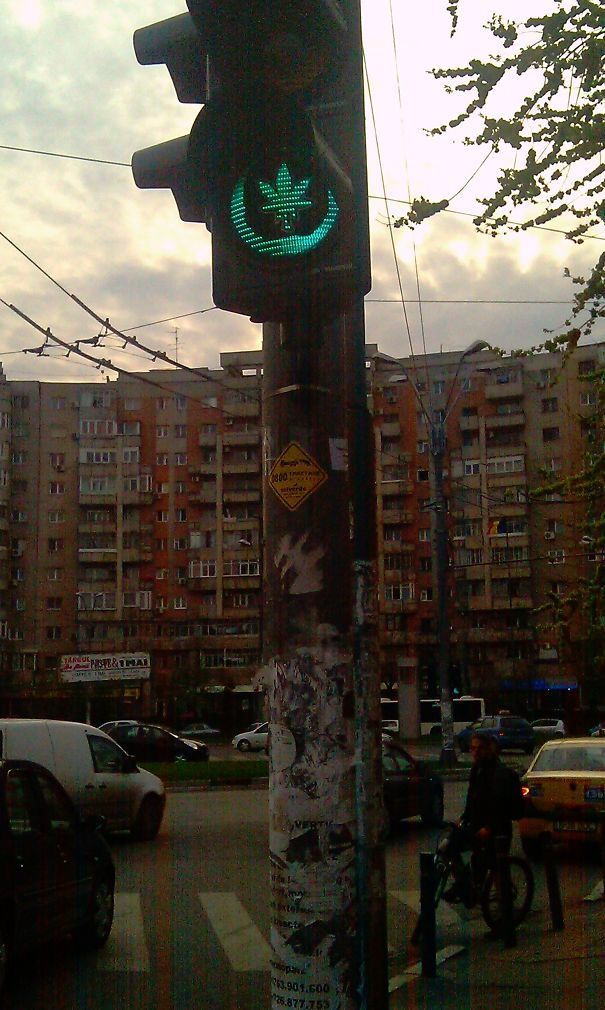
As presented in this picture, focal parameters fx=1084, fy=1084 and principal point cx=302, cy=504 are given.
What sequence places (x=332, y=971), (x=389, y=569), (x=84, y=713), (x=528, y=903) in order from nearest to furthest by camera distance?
1. (x=332, y=971)
2. (x=528, y=903)
3. (x=84, y=713)
4. (x=389, y=569)

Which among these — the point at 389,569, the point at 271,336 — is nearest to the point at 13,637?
the point at 389,569

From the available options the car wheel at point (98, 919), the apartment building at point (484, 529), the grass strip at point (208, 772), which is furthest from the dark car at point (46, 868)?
the apartment building at point (484, 529)

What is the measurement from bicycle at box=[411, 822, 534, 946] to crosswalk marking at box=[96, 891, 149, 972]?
7.04 ft

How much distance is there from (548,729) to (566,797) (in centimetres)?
4851

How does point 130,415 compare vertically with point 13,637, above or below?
above

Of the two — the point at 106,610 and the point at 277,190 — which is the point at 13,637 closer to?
the point at 106,610

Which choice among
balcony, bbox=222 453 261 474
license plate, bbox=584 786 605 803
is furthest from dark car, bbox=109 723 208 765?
balcony, bbox=222 453 261 474

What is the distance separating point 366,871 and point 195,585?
2875 inches

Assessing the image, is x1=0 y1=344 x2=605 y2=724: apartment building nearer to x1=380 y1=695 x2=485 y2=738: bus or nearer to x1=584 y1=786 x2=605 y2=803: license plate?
x1=380 y1=695 x2=485 y2=738: bus

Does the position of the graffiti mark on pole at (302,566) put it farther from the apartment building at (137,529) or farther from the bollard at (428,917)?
the apartment building at (137,529)

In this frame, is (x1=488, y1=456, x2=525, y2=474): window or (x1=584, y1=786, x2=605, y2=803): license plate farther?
(x1=488, y1=456, x2=525, y2=474): window

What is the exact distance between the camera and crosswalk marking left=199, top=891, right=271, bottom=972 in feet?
26.9

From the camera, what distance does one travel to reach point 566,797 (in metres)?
13.1

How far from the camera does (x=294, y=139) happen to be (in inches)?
115
